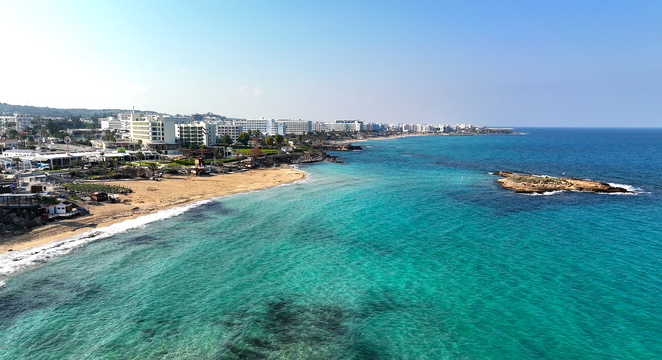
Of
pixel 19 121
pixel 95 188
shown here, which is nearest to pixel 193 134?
pixel 95 188

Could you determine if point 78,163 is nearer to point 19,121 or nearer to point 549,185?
point 549,185

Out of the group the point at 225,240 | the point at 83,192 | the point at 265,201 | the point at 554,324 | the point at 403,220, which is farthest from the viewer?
the point at 265,201

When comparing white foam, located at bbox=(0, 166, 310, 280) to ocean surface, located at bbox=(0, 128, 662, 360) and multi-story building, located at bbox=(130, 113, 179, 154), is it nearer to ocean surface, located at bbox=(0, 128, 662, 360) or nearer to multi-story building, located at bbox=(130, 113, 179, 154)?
ocean surface, located at bbox=(0, 128, 662, 360)

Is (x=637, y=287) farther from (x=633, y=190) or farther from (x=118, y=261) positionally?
(x=633, y=190)

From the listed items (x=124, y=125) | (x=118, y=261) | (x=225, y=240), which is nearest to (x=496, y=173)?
(x=225, y=240)

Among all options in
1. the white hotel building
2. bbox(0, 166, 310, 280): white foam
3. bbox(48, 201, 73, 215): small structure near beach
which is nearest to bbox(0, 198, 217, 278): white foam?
bbox(0, 166, 310, 280): white foam
